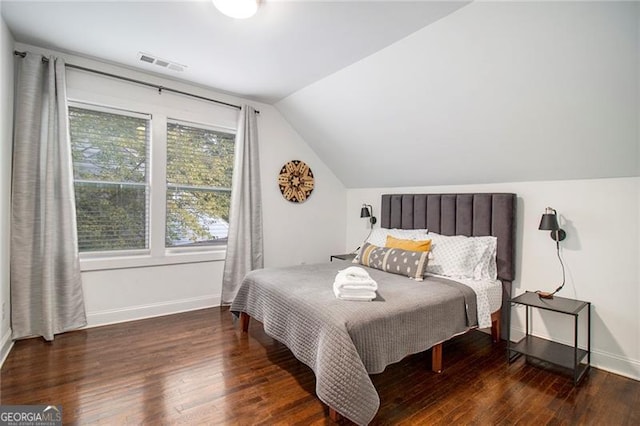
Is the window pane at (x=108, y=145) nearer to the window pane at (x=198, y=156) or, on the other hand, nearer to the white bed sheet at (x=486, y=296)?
the window pane at (x=198, y=156)

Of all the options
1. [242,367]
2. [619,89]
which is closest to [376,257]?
[242,367]

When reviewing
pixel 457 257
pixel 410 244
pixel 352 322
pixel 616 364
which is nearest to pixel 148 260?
pixel 352 322

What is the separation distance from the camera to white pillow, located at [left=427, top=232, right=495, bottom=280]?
293 centimetres

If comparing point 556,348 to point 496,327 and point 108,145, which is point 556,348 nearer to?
point 496,327

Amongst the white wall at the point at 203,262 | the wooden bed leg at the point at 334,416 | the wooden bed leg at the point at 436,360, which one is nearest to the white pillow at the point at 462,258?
the wooden bed leg at the point at 436,360

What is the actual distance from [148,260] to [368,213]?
279 cm

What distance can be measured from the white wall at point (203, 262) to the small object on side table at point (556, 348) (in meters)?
2.75

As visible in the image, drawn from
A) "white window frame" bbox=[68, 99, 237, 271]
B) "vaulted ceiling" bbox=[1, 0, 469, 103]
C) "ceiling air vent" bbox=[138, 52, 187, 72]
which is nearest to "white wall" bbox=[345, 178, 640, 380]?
"vaulted ceiling" bbox=[1, 0, 469, 103]

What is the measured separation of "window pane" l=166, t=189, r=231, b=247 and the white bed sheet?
106 inches

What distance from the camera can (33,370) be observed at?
7.37 ft

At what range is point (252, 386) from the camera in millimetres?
2133

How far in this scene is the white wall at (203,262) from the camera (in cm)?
309

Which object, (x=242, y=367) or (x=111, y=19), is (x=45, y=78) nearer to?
(x=111, y=19)

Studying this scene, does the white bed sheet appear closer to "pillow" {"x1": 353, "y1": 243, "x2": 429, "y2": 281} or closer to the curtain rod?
"pillow" {"x1": 353, "y1": 243, "x2": 429, "y2": 281}
